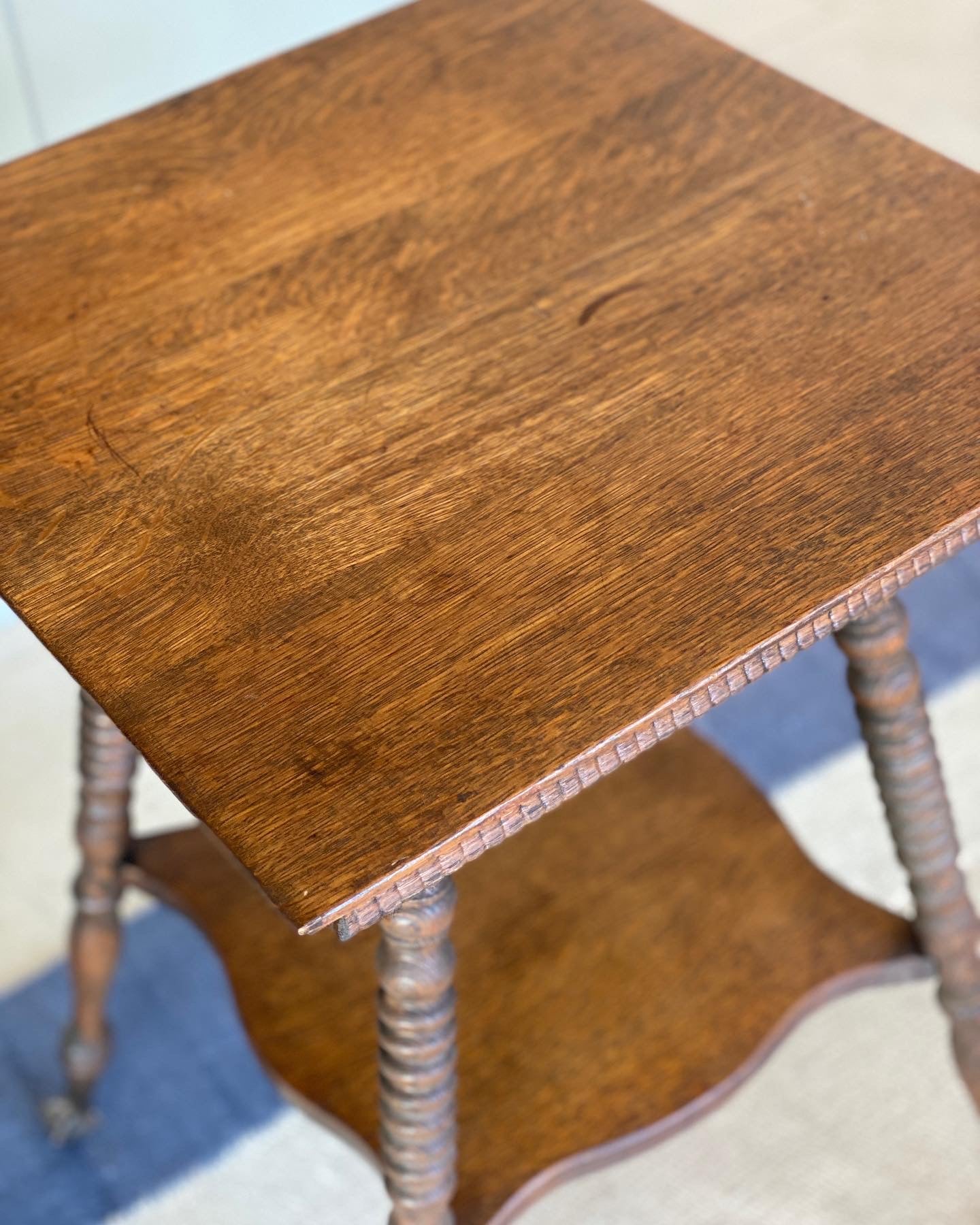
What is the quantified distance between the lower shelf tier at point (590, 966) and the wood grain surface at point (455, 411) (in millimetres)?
371

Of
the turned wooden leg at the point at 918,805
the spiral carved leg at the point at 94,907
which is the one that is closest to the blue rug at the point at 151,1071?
the spiral carved leg at the point at 94,907

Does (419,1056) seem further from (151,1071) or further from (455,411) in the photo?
(151,1071)

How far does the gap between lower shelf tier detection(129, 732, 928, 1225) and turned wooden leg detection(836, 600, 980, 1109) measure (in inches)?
1.3

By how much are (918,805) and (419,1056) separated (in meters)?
0.32

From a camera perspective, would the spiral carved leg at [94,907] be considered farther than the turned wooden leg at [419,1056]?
Yes

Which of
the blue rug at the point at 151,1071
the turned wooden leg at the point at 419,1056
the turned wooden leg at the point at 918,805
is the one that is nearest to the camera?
the turned wooden leg at the point at 419,1056

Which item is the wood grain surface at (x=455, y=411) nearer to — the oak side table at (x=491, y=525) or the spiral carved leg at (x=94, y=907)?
the oak side table at (x=491, y=525)

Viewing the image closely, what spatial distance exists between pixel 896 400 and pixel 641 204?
0.19 meters

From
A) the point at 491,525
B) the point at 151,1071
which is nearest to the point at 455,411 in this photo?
the point at 491,525

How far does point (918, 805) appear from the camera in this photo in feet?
2.80

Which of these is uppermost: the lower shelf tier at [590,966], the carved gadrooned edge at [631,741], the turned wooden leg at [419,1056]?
the carved gadrooned edge at [631,741]

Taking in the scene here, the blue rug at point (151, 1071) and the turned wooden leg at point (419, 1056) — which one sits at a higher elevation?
the turned wooden leg at point (419, 1056)

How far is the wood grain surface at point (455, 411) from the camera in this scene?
56 cm

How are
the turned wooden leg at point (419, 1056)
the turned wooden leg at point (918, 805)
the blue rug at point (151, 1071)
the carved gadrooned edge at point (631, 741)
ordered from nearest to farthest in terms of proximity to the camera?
the carved gadrooned edge at point (631, 741), the turned wooden leg at point (419, 1056), the turned wooden leg at point (918, 805), the blue rug at point (151, 1071)
